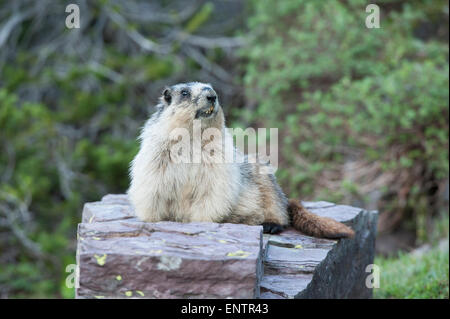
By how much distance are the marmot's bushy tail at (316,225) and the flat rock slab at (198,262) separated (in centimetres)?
8

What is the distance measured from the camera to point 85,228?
12.4 feet

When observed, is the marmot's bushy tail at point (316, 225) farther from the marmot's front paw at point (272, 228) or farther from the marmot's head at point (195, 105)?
the marmot's head at point (195, 105)

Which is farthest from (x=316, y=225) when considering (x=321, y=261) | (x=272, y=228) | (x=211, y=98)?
(x=211, y=98)

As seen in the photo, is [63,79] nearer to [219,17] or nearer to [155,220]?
[219,17]

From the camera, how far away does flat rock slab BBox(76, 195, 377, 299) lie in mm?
3305

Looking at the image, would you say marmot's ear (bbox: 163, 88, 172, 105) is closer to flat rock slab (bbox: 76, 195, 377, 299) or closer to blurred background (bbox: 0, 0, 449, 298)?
flat rock slab (bbox: 76, 195, 377, 299)

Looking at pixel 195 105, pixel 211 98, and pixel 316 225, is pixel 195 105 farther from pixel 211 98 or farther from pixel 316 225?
pixel 316 225

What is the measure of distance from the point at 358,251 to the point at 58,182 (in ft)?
22.9

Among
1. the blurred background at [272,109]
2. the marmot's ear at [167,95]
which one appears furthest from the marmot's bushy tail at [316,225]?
the blurred background at [272,109]

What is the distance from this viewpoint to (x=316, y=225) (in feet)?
15.3

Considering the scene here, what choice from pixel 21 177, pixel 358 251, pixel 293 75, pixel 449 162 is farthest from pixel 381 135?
pixel 21 177

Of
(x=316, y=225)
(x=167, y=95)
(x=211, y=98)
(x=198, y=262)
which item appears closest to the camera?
(x=198, y=262)

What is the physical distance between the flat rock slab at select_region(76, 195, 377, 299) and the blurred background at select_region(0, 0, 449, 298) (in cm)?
227

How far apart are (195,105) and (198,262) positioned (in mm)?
1484
